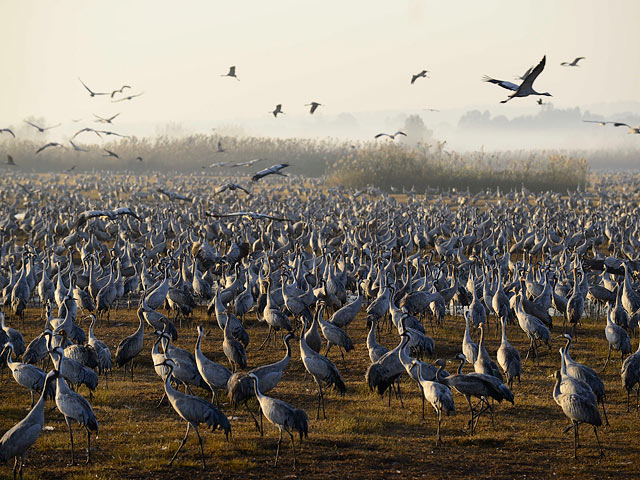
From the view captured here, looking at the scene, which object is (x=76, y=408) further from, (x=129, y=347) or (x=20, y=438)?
(x=129, y=347)

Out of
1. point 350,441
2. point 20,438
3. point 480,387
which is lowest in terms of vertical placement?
point 350,441

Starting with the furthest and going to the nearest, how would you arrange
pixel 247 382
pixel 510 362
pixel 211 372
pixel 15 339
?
pixel 15 339
pixel 510 362
pixel 211 372
pixel 247 382

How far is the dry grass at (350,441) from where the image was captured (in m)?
8.79

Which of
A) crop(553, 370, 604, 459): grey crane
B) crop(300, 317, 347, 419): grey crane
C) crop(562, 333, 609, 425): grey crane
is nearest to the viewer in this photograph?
crop(553, 370, 604, 459): grey crane

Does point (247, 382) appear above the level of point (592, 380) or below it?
below

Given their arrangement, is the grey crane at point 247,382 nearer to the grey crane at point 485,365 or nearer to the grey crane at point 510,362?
the grey crane at point 485,365

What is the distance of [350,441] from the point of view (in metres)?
9.70

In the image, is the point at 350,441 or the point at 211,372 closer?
the point at 350,441

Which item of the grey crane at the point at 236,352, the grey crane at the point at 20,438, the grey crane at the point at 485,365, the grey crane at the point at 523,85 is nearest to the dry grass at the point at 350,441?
the grey crane at the point at 20,438

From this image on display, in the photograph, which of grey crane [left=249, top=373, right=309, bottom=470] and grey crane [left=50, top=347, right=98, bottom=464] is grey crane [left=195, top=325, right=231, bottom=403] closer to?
grey crane [left=249, top=373, right=309, bottom=470]

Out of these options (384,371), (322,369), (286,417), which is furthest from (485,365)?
(286,417)

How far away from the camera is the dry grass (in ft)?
28.8

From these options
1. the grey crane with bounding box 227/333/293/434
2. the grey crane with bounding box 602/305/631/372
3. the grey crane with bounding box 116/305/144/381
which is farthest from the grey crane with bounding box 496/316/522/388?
the grey crane with bounding box 116/305/144/381

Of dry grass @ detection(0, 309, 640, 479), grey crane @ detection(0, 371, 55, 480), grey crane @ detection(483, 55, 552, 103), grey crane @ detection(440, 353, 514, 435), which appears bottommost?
dry grass @ detection(0, 309, 640, 479)
